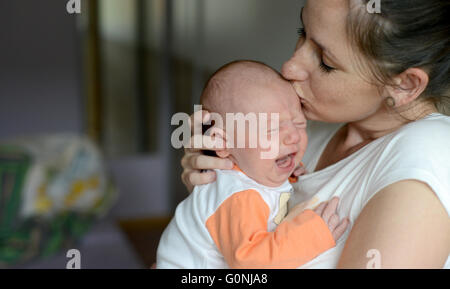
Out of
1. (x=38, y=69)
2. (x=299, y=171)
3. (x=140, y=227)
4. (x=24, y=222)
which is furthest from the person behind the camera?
(x=140, y=227)

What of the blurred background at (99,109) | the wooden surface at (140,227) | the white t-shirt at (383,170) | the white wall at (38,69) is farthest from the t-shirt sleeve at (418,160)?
the white wall at (38,69)

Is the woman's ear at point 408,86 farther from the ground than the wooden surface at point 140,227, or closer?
farther from the ground

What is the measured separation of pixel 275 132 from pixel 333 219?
15cm

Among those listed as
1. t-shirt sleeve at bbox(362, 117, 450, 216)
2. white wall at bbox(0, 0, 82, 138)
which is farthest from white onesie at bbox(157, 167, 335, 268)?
white wall at bbox(0, 0, 82, 138)

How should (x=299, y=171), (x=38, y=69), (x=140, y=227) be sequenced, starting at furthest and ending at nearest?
(x=140, y=227)
(x=38, y=69)
(x=299, y=171)

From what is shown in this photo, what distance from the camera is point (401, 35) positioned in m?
0.70

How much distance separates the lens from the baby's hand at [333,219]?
2.38 feet

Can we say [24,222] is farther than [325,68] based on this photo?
Yes

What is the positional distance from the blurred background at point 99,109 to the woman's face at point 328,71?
1637 millimetres

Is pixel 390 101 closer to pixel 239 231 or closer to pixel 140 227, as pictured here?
pixel 239 231

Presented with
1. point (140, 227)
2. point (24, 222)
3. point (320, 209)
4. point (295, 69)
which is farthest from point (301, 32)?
point (140, 227)

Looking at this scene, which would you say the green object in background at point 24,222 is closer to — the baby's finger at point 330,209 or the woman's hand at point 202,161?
the woman's hand at point 202,161

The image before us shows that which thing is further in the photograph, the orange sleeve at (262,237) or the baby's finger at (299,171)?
the baby's finger at (299,171)

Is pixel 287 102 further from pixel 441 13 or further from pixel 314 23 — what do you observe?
pixel 441 13
